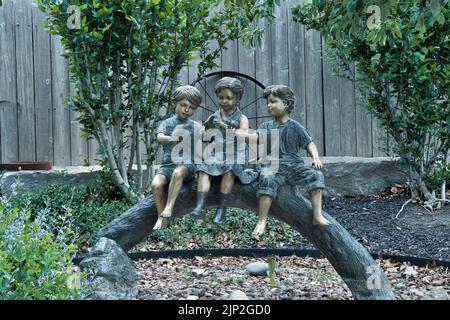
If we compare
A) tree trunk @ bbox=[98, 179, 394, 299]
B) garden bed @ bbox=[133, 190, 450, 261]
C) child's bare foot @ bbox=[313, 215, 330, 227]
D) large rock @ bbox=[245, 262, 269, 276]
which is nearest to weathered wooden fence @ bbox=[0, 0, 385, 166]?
garden bed @ bbox=[133, 190, 450, 261]

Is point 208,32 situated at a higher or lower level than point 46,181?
higher

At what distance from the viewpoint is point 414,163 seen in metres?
6.37

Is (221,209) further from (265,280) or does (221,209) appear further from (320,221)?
(265,280)

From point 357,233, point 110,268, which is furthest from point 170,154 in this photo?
point 357,233

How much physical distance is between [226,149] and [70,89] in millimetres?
4362

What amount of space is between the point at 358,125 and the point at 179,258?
3.49 meters

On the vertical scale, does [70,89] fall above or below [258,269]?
above

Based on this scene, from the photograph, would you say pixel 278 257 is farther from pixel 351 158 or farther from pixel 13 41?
pixel 13 41

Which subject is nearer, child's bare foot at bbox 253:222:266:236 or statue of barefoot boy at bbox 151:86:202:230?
child's bare foot at bbox 253:222:266:236

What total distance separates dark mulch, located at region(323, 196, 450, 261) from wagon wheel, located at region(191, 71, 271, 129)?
144cm

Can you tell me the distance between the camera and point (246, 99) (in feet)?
23.8

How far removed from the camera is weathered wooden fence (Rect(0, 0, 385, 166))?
6891 millimetres

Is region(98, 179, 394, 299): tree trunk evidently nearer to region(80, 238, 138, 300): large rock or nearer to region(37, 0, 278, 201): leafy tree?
region(80, 238, 138, 300): large rock
